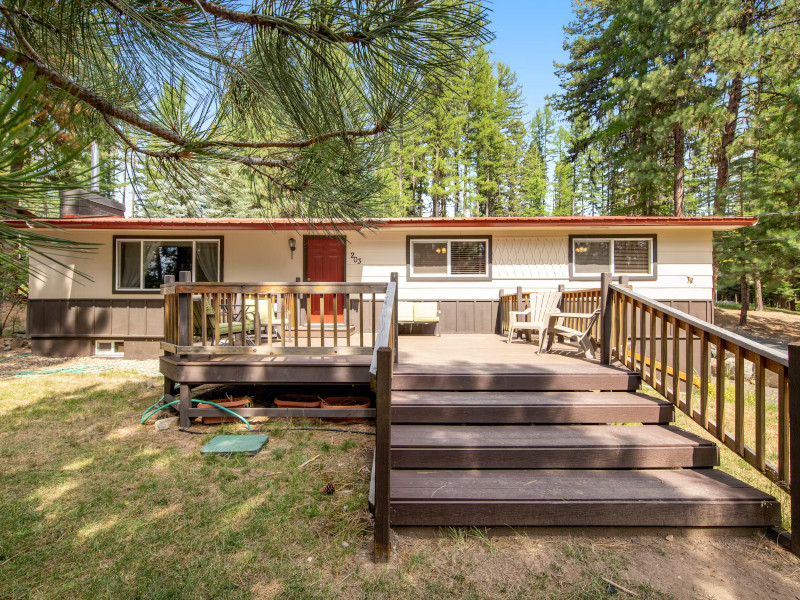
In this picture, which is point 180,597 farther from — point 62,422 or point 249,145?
point 62,422

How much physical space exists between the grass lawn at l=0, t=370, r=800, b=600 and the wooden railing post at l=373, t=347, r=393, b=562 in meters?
0.11

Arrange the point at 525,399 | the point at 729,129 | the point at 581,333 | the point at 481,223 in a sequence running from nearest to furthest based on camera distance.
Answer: the point at 525,399, the point at 581,333, the point at 481,223, the point at 729,129

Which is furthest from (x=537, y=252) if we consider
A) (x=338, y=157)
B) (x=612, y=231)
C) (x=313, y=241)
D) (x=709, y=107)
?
(x=709, y=107)

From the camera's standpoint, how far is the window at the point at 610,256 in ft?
27.0

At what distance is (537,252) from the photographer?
27.3ft

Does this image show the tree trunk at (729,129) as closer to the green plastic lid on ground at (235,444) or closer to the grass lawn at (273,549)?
the grass lawn at (273,549)

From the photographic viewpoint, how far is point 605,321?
4234mm

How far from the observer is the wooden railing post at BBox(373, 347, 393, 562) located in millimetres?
2148

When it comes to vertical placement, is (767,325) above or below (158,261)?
below

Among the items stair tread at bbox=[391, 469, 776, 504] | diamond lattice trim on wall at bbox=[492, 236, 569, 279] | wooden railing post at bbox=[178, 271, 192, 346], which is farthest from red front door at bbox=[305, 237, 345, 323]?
stair tread at bbox=[391, 469, 776, 504]

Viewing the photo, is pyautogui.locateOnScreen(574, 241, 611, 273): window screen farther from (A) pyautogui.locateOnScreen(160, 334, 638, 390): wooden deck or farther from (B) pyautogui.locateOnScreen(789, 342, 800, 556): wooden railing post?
(B) pyautogui.locateOnScreen(789, 342, 800, 556): wooden railing post

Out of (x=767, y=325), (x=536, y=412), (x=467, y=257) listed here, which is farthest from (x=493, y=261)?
(x=767, y=325)

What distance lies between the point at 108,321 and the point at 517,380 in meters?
8.27

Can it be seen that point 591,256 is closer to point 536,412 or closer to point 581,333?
point 581,333
